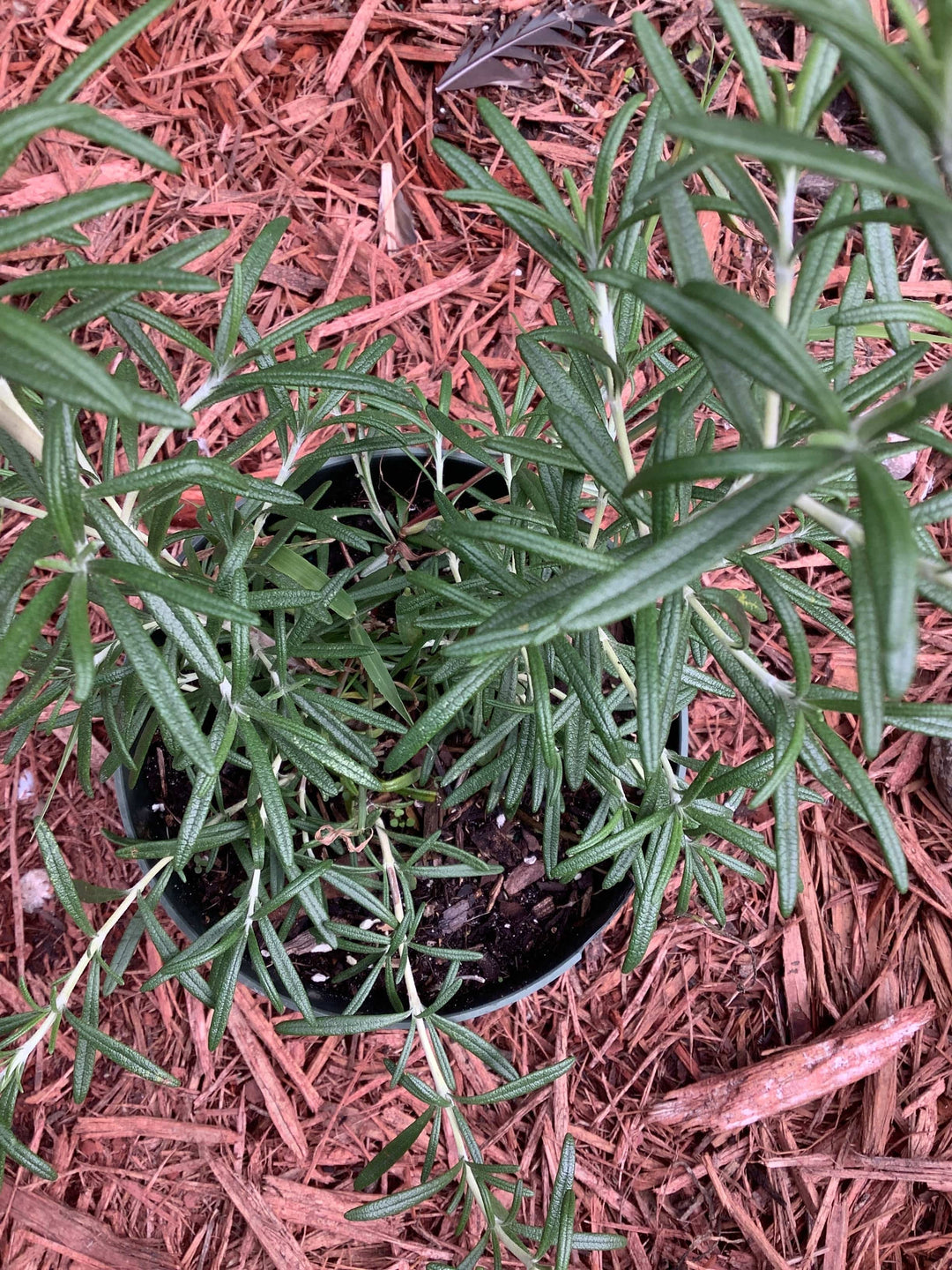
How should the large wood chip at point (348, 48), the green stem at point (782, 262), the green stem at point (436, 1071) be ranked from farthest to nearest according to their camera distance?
the large wood chip at point (348, 48) < the green stem at point (436, 1071) < the green stem at point (782, 262)

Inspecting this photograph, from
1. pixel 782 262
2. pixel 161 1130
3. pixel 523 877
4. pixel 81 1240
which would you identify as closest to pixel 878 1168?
pixel 523 877

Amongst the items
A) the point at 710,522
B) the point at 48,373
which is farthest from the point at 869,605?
the point at 48,373

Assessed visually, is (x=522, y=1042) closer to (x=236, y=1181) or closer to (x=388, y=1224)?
(x=388, y=1224)

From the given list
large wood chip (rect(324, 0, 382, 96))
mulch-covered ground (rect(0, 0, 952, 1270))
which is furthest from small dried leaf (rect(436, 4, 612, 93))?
large wood chip (rect(324, 0, 382, 96))

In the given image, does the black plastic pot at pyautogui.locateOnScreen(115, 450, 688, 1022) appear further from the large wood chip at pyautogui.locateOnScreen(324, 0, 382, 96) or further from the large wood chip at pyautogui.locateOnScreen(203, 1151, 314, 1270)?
the large wood chip at pyautogui.locateOnScreen(324, 0, 382, 96)

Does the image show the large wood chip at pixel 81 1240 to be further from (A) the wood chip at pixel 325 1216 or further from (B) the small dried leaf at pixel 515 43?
(B) the small dried leaf at pixel 515 43

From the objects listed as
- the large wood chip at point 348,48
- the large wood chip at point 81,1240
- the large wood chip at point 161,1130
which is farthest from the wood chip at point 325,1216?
Result: the large wood chip at point 348,48

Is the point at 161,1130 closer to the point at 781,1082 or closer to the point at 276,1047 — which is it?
the point at 276,1047

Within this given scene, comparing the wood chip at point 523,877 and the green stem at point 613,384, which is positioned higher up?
the green stem at point 613,384
